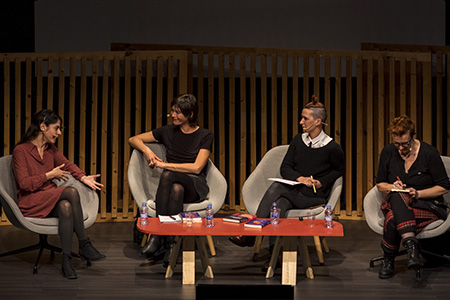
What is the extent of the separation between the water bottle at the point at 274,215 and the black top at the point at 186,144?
0.97 metres

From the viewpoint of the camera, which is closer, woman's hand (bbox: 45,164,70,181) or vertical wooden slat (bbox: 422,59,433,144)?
woman's hand (bbox: 45,164,70,181)

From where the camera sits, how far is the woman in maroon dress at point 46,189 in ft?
16.9

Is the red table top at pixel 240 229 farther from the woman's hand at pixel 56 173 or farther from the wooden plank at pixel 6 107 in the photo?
the wooden plank at pixel 6 107

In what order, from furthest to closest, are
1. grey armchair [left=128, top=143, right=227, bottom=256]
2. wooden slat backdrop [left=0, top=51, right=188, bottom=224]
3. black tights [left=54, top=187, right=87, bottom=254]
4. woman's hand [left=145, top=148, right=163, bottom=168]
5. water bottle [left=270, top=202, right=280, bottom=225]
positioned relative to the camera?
1. wooden slat backdrop [left=0, top=51, right=188, bottom=224]
2. woman's hand [left=145, top=148, right=163, bottom=168]
3. grey armchair [left=128, top=143, right=227, bottom=256]
4. black tights [left=54, top=187, right=87, bottom=254]
5. water bottle [left=270, top=202, right=280, bottom=225]

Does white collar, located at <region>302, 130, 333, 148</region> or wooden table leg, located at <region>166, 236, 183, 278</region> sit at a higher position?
white collar, located at <region>302, 130, 333, 148</region>

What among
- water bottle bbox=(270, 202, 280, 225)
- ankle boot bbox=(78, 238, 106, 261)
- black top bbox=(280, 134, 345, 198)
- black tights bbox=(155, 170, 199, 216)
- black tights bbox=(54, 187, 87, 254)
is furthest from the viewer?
black top bbox=(280, 134, 345, 198)

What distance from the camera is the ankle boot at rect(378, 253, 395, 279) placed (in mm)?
5051

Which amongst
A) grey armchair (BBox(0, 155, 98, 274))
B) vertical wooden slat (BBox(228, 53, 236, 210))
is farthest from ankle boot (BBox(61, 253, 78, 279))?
vertical wooden slat (BBox(228, 53, 236, 210))

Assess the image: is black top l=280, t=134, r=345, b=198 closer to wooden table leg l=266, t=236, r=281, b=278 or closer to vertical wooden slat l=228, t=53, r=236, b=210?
wooden table leg l=266, t=236, r=281, b=278

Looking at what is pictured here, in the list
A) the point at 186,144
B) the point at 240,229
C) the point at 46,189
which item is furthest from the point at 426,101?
the point at 46,189

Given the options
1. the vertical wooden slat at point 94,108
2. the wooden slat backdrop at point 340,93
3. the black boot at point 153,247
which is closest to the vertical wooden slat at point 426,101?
the wooden slat backdrop at point 340,93

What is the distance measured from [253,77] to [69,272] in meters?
3.07

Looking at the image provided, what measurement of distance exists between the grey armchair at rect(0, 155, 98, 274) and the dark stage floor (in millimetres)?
173

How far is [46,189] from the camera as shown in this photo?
17.9 feet
